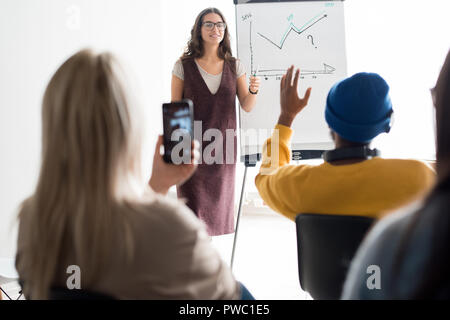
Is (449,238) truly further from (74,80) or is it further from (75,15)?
(75,15)

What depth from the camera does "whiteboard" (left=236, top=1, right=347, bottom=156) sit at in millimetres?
2232

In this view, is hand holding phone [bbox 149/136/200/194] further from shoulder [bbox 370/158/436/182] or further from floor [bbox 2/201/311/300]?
floor [bbox 2/201/311/300]

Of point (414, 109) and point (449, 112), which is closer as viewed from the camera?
point (449, 112)

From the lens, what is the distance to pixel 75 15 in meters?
3.02

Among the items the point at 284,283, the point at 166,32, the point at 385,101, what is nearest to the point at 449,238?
the point at 385,101

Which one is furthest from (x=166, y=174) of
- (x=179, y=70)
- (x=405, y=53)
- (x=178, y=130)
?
(x=405, y=53)

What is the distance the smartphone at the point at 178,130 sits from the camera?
1.05m

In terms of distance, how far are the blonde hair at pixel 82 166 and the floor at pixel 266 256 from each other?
160cm

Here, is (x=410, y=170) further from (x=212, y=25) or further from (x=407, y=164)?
(x=212, y=25)

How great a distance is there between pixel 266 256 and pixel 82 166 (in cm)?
289

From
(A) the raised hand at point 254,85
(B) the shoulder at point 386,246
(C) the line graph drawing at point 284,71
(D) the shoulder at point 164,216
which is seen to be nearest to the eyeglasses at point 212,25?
(C) the line graph drawing at point 284,71

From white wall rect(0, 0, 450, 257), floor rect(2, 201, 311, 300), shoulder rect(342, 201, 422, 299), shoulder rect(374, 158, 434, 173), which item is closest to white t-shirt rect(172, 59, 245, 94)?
floor rect(2, 201, 311, 300)

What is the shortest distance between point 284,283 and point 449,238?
8.01 ft

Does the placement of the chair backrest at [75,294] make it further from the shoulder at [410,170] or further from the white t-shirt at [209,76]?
the white t-shirt at [209,76]
